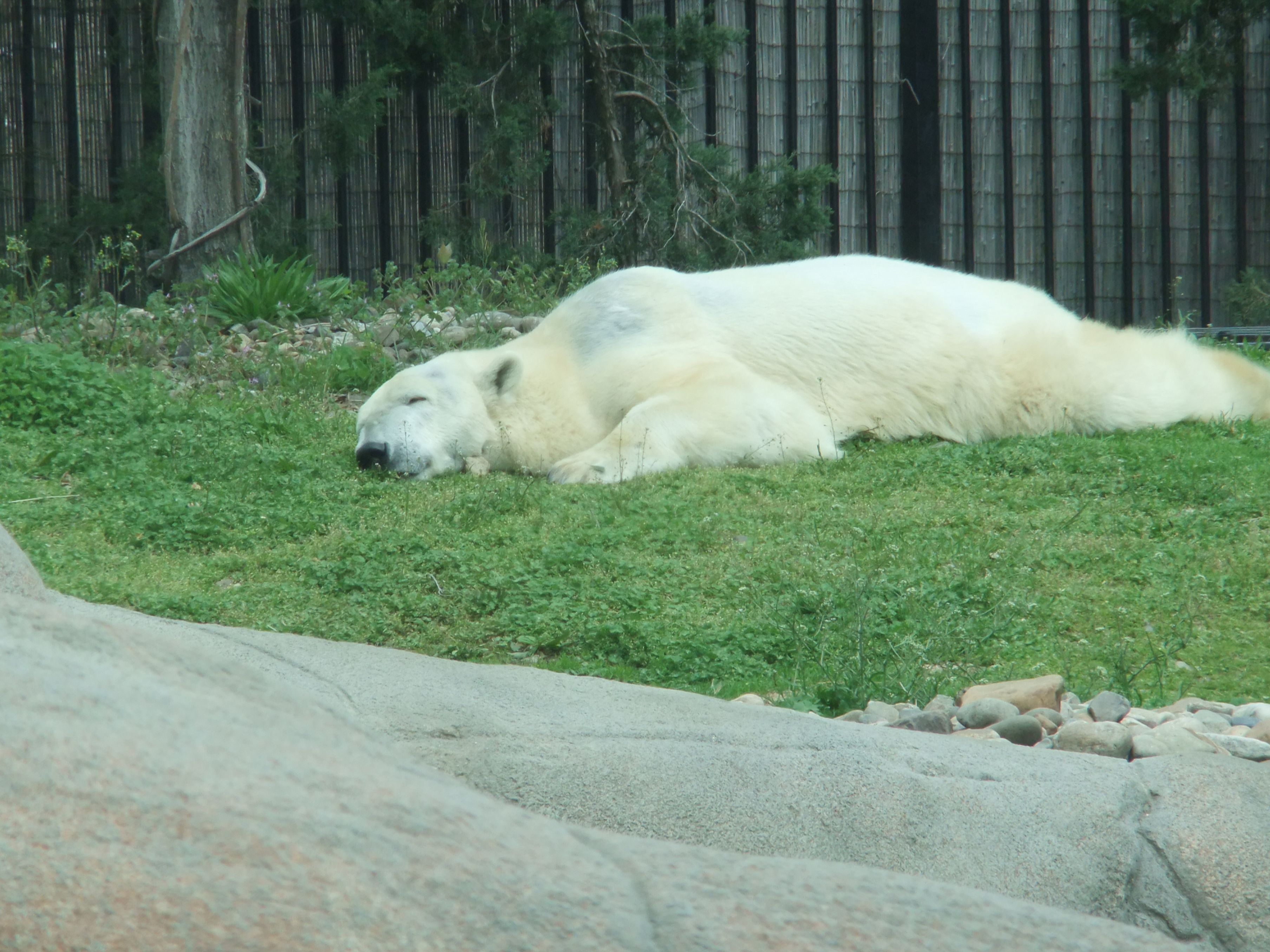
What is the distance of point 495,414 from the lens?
5250 mm

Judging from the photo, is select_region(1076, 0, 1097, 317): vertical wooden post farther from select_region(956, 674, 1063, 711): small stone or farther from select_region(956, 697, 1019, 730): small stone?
select_region(956, 697, 1019, 730): small stone

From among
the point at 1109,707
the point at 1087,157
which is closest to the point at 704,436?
the point at 1109,707

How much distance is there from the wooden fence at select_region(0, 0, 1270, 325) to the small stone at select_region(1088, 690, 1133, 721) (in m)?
6.97

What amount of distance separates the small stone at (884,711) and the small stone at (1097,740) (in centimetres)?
35

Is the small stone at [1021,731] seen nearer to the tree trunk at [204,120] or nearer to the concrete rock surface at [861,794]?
the concrete rock surface at [861,794]

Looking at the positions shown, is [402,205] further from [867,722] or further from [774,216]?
[867,722]

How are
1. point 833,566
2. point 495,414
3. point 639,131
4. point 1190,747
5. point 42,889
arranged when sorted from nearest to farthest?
point 42,889 → point 1190,747 → point 833,566 → point 495,414 → point 639,131

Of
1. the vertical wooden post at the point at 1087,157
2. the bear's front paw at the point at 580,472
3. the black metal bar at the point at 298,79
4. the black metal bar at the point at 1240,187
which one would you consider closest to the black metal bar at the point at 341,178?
the black metal bar at the point at 298,79

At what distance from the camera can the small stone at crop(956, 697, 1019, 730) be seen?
8.26ft

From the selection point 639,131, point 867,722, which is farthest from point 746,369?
point 639,131

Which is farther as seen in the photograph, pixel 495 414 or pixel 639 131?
pixel 639 131

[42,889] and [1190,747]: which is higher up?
[42,889]

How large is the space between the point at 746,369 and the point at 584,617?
2.35 meters

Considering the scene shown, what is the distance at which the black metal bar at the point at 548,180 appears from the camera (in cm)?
905
